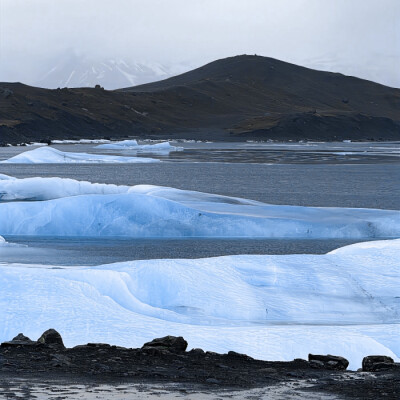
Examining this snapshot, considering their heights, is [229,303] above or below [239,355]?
above

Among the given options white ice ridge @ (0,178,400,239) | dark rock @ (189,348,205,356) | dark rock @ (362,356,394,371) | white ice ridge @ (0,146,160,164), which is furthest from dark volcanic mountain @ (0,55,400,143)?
dark rock @ (362,356,394,371)

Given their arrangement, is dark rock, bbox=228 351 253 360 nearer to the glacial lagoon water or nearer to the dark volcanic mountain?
the glacial lagoon water

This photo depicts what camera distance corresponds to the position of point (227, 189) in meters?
29.4

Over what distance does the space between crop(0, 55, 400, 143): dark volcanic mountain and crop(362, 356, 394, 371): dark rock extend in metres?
79.3

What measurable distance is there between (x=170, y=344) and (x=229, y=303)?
265cm

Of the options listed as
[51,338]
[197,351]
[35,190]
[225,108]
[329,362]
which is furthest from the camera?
[225,108]

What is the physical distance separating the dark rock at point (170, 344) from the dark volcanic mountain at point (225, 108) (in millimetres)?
78533

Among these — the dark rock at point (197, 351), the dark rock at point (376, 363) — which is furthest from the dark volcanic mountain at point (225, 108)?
the dark rock at point (376, 363)

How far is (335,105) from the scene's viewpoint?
15562 centimetres

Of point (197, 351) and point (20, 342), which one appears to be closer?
point (197, 351)

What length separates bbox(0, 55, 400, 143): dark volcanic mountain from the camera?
101375mm

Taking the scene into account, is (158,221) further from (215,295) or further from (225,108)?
(225,108)

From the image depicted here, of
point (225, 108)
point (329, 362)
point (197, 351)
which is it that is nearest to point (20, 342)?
point (197, 351)

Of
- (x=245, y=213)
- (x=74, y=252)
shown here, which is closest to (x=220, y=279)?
(x=74, y=252)
